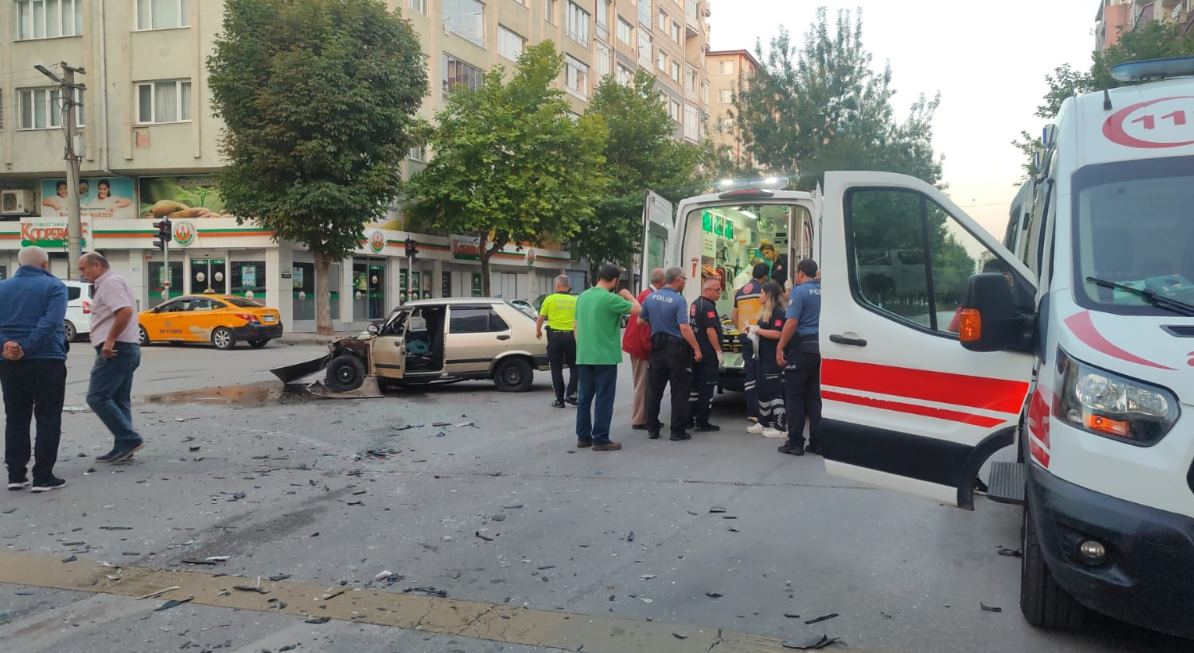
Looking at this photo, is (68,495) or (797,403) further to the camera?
(797,403)

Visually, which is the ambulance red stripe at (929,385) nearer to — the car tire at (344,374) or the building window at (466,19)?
the car tire at (344,374)

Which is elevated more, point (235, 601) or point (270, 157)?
point (270, 157)

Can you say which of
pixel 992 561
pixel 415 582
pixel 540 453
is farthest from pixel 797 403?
pixel 415 582

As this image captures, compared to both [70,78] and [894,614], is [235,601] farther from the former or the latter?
[70,78]

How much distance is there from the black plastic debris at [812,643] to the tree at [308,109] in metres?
23.6

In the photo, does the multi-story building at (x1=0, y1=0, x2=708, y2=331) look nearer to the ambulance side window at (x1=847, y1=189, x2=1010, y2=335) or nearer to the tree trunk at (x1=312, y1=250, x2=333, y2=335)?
the tree trunk at (x1=312, y1=250, x2=333, y2=335)

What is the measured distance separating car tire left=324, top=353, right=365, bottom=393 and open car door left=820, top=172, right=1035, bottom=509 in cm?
905

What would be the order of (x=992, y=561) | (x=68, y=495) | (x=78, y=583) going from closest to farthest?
(x=78, y=583) → (x=992, y=561) → (x=68, y=495)

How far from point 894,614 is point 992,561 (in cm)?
115

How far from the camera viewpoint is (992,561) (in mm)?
Answer: 4996

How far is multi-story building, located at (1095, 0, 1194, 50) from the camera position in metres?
32.8

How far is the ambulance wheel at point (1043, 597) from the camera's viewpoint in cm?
386

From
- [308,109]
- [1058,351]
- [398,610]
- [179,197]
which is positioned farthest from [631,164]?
[1058,351]

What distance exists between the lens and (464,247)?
38.2 m
